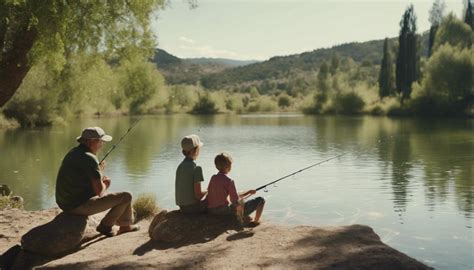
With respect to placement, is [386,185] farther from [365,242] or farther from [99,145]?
[99,145]

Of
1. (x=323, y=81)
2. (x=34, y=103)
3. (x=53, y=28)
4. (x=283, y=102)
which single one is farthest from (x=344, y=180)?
(x=283, y=102)

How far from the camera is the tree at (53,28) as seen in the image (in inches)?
320

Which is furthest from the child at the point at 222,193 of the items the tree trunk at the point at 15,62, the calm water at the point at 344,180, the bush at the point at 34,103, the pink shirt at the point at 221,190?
the bush at the point at 34,103

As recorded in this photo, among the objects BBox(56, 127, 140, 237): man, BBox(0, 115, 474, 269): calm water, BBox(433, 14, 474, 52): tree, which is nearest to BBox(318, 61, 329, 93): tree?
BBox(433, 14, 474, 52): tree

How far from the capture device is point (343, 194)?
13.0m

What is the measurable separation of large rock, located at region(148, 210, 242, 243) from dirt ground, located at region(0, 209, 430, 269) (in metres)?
0.10

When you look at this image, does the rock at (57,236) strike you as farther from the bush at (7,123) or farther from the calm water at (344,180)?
the bush at (7,123)

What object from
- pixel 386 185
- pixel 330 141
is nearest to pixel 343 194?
pixel 386 185

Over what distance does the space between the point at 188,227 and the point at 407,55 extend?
55.9 metres

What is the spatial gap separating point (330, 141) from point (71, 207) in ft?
74.1

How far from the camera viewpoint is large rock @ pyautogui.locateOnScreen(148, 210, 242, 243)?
22.1ft

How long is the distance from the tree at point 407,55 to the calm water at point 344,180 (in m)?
31.4

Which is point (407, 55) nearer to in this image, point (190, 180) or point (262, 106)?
point (262, 106)

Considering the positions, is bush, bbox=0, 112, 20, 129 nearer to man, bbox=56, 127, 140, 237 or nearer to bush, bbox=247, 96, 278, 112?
man, bbox=56, 127, 140, 237
